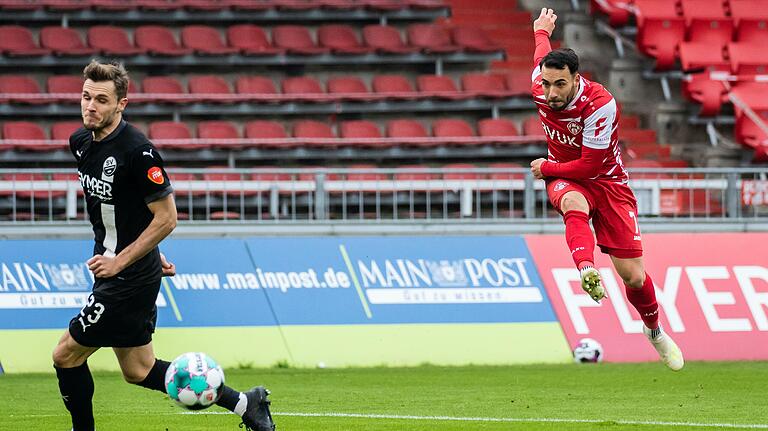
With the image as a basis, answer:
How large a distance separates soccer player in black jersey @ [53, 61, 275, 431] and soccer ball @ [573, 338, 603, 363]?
8031 millimetres

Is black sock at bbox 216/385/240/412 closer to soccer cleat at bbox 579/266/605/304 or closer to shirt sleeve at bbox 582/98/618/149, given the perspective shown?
soccer cleat at bbox 579/266/605/304

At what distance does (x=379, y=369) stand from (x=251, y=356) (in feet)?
4.74

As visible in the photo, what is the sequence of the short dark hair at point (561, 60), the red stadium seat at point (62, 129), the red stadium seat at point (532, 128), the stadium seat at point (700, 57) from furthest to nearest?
the stadium seat at point (700, 57)
the red stadium seat at point (532, 128)
the red stadium seat at point (62, 129)
the short dark hair at point (561, 60)

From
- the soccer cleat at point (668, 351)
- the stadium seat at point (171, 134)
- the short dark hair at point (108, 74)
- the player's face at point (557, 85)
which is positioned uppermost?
the short dark hair at point (108, 74)

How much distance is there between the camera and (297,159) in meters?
21.1

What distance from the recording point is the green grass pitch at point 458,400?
8812 mm

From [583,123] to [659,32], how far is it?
1455 centimetres

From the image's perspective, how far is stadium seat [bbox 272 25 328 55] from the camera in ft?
75.0

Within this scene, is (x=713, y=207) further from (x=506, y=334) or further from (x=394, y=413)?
(x=394, y=413)

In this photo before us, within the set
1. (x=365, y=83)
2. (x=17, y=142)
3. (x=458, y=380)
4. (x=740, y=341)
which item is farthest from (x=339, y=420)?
(x=365, y=83)

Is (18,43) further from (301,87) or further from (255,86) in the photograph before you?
(301,87)

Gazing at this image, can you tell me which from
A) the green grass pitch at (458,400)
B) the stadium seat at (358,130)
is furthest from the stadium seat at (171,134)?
the green grass pitch at (458,400)

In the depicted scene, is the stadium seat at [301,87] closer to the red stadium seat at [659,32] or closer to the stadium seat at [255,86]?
the stadium seat at [255,86]

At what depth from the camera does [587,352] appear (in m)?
14.8
